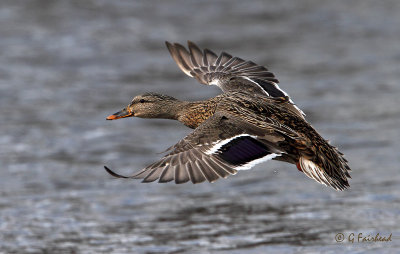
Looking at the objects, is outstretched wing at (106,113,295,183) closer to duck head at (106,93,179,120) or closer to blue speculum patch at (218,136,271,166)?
blue speculum patch at (218,136,271,166)

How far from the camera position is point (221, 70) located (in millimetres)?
9602

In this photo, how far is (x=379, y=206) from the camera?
29.5 feet

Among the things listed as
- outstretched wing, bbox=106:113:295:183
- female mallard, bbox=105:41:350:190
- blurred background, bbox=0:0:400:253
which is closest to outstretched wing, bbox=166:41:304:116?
female mallard, bbox=105:41:350:190

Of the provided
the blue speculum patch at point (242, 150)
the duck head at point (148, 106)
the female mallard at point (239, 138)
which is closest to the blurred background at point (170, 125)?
the female mallard at point (239, 138)

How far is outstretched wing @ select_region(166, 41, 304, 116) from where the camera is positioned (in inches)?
360

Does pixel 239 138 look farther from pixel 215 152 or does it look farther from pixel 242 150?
pixel 215 152

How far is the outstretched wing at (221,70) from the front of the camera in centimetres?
913

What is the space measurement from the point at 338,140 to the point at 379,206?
2319 mm

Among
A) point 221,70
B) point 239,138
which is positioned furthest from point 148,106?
point 239,138

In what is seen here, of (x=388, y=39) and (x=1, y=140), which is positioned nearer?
(x=1, y=140)

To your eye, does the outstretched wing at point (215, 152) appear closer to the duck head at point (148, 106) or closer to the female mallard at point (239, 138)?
the female mallard at point (239, 138)

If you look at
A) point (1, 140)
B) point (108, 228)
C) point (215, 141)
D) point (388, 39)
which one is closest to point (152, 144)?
point (1, 140)

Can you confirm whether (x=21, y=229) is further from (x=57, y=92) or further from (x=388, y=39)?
A: (x=388, y=39)

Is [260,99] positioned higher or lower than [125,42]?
lower
